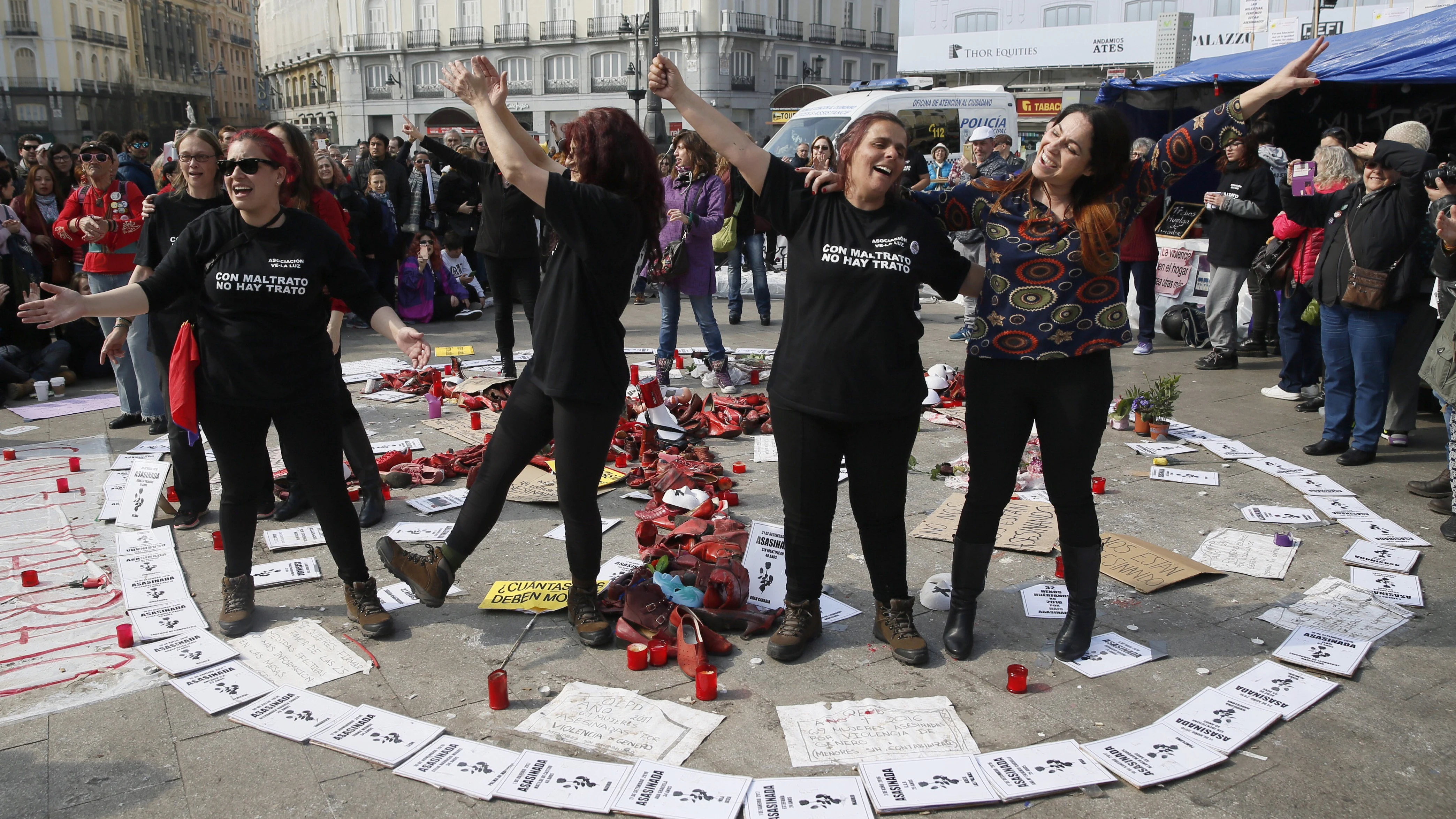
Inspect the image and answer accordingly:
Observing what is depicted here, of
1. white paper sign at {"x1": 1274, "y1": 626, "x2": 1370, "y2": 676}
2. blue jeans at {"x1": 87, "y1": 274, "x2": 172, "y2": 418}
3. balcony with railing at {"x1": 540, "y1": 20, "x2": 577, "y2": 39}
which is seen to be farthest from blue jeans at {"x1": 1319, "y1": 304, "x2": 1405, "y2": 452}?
balcony with railing at {"x1": 540, "y1": 20, "x2": 577, "y2": 39}

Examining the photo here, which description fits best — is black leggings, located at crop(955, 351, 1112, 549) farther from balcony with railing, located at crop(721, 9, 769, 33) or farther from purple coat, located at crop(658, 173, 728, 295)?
balcony with railing, located at crop(721, 9, 769, 33)

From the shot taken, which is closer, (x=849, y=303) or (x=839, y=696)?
(x=849, y=303)

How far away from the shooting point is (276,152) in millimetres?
3881

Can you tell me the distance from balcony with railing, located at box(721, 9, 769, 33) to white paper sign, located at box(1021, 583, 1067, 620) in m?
51.9

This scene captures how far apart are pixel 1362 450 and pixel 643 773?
539 centimetres

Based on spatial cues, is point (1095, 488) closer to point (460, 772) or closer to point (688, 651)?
point (688, 651)

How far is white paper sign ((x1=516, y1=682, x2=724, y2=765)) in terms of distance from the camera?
326 centimetres

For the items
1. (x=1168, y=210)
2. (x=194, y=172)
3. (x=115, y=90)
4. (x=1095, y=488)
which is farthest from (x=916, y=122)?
(x=115, y=90)

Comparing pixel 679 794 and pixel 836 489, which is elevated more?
pixel 836 489

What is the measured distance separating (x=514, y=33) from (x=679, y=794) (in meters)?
59.3

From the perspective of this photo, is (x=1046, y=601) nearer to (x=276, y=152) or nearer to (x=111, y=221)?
(x=276, y=152)

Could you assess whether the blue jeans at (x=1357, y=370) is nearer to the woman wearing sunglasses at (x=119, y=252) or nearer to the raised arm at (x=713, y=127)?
the raised arm at (x=713, y=127)

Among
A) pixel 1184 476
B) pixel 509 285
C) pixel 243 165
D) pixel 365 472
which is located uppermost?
pixel 243 165

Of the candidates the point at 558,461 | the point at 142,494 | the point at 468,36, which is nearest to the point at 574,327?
the point at 558,461
